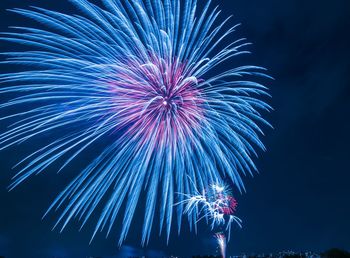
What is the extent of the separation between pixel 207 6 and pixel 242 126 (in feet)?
28.8

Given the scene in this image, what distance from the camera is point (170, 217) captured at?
74.8ft

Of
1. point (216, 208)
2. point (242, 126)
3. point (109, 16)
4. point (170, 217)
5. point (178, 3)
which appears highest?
point (178, 3)

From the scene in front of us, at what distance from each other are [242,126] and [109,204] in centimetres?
1094

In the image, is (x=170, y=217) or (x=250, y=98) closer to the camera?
(x=170, y=217)

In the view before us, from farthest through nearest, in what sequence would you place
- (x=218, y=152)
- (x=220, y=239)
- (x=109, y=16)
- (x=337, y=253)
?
(x=337, y=253)
(x=220, y=239)
(x=218, y=152)
(x=109, y=16)

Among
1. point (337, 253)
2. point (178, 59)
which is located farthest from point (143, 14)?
point (337, 253)

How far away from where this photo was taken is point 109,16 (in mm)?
22344

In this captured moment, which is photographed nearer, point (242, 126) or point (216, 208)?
point (242, 126)

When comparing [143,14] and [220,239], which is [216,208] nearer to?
[220,239]

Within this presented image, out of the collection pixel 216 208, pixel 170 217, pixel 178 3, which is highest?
pixel 178 3

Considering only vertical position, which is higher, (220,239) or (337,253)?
(337,253)

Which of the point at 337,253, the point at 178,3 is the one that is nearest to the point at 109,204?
the point at 178,3

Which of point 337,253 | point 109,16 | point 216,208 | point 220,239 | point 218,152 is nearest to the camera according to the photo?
point 109,16

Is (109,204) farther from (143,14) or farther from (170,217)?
(143,14)
